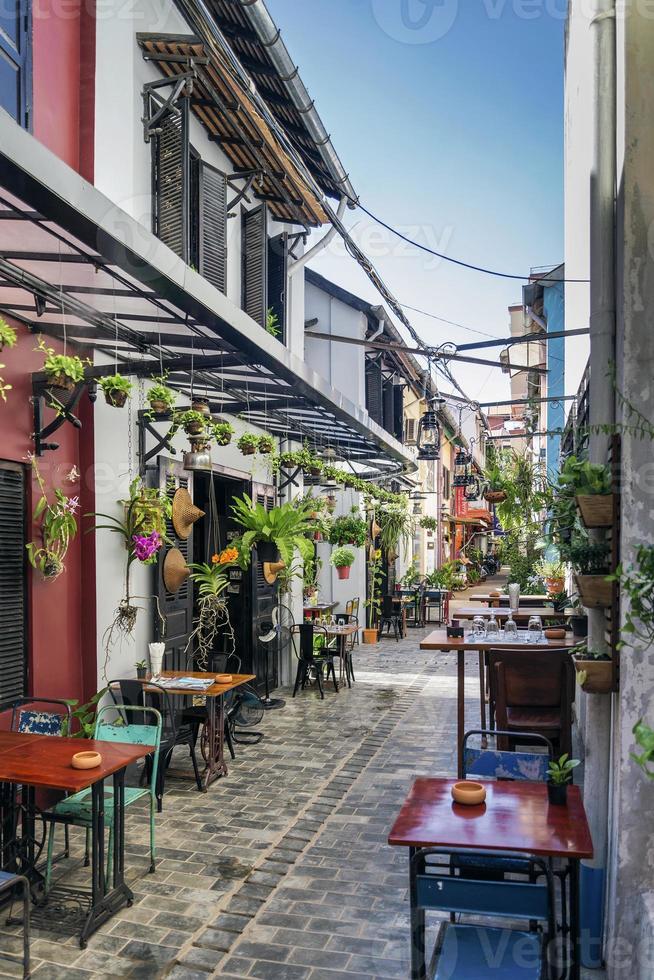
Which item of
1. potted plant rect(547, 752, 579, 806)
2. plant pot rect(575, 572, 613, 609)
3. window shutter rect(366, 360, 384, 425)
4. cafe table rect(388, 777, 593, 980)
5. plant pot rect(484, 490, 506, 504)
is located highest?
window shutter rect(366, 360, 384, 425)

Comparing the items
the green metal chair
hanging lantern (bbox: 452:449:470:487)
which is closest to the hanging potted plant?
the green metal chair

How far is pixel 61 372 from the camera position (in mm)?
5117

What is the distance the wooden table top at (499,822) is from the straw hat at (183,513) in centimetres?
490

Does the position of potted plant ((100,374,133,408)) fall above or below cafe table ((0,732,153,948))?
above

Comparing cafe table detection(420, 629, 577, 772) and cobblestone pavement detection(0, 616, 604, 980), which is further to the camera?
cafe table detection(420, 629, 577, 772)

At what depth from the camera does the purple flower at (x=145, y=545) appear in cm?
665

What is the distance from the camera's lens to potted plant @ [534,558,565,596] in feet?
41.4

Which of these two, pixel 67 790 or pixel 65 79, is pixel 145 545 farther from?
pixel 65 79

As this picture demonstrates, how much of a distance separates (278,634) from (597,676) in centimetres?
816

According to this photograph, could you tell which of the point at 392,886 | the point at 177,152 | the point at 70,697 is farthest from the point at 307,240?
the point at 392,886

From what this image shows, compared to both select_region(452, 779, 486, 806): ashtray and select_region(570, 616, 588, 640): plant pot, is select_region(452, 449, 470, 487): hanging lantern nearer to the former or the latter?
select_region(570, 616, 588, 640): plant pot

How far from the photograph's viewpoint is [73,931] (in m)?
4.27

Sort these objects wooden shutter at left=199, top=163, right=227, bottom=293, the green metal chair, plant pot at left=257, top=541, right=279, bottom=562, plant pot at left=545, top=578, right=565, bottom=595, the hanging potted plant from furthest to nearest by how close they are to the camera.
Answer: plant pot at left=545, top=578, right=565, bottom=595 < plant pot at left=257, top=541, right=279, bottom=562 < wooden shutter at left=199, top=163, right=227, bottom=293 < the hanging potted plant < the green metal chair

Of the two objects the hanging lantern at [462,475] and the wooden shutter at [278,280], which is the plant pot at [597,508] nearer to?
the wooden shutter at [278,280]
